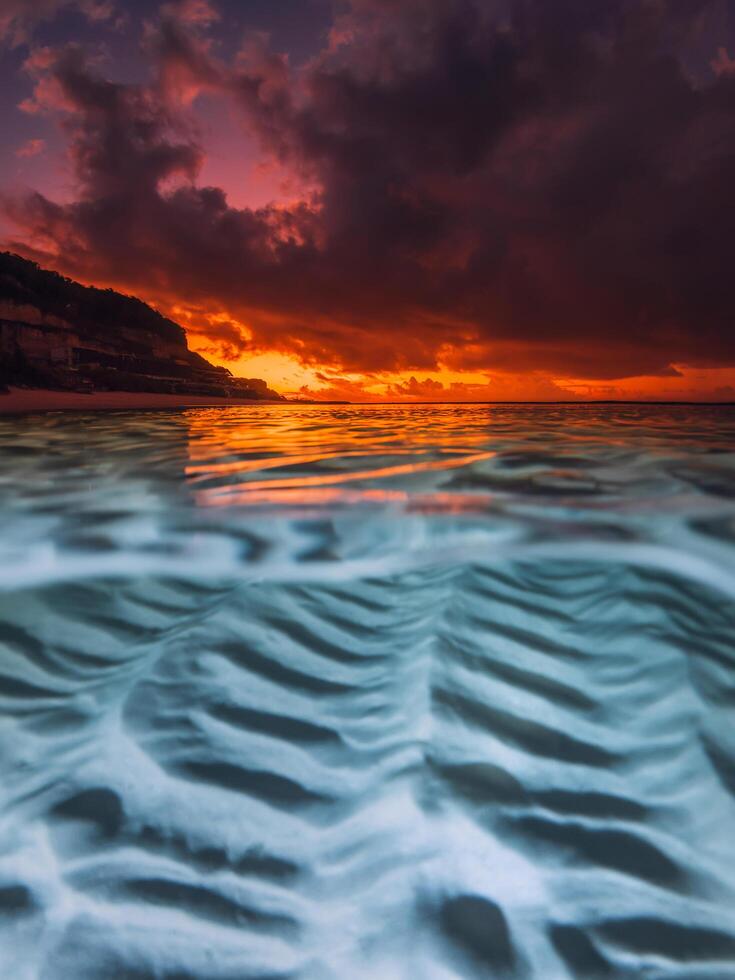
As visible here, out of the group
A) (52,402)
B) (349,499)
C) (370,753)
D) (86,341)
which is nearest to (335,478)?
(349,499)

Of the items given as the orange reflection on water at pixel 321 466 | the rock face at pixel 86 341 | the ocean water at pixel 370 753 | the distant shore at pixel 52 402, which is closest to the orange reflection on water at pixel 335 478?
the orange reflection on water at pixel 321 466

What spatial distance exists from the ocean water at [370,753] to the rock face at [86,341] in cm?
2313

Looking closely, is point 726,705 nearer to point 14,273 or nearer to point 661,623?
point 661,623

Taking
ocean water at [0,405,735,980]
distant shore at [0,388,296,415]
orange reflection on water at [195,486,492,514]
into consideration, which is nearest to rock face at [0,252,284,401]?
distant shore at [0,388,296,415]

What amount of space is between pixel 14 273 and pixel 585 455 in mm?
35633

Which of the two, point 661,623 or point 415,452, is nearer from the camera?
point 661,623

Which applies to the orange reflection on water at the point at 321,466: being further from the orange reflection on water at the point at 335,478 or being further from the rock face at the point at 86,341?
the rock face at the point at 86,341

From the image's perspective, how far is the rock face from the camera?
2641cm

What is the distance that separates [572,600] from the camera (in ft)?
4.95

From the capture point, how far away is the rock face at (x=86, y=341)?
2641 cm

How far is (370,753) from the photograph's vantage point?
3.21ft

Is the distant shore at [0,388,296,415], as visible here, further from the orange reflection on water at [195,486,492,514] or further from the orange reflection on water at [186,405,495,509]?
the orange reflection on water at [195,486,492,514]

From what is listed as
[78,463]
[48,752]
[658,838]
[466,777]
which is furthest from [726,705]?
[78,463]

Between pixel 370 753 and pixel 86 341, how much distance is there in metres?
38.2
